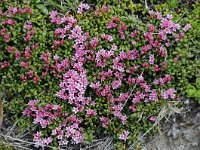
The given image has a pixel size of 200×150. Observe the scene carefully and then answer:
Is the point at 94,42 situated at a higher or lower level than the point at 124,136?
higher

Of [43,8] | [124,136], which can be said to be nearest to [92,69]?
[124,136]

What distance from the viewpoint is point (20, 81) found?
4477 millimetres

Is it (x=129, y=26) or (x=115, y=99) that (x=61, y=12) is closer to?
(x=129, y=26)

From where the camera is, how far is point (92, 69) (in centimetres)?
448

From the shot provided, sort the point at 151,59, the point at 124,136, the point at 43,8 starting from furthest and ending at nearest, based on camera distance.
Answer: the point at 43,8 → the point at 151,59 → the point at 124,136

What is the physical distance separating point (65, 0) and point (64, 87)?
3.36 feet

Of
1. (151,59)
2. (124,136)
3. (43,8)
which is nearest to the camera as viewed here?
(124,136)

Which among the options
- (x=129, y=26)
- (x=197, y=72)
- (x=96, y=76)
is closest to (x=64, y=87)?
(x=96, y=76)

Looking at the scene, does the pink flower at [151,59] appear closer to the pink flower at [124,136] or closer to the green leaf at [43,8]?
the pink flower at [124,136]

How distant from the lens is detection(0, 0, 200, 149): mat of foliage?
436 cm

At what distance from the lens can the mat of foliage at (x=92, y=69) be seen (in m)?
4.36

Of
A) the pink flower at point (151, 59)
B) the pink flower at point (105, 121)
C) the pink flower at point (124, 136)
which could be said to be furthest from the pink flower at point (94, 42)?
the pink flower at point (124, 136)

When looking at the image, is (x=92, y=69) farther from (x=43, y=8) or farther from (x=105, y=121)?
(x=43, y=8)

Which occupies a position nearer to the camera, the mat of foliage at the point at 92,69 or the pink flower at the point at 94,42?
the mat of foliage at the point at 92,69
